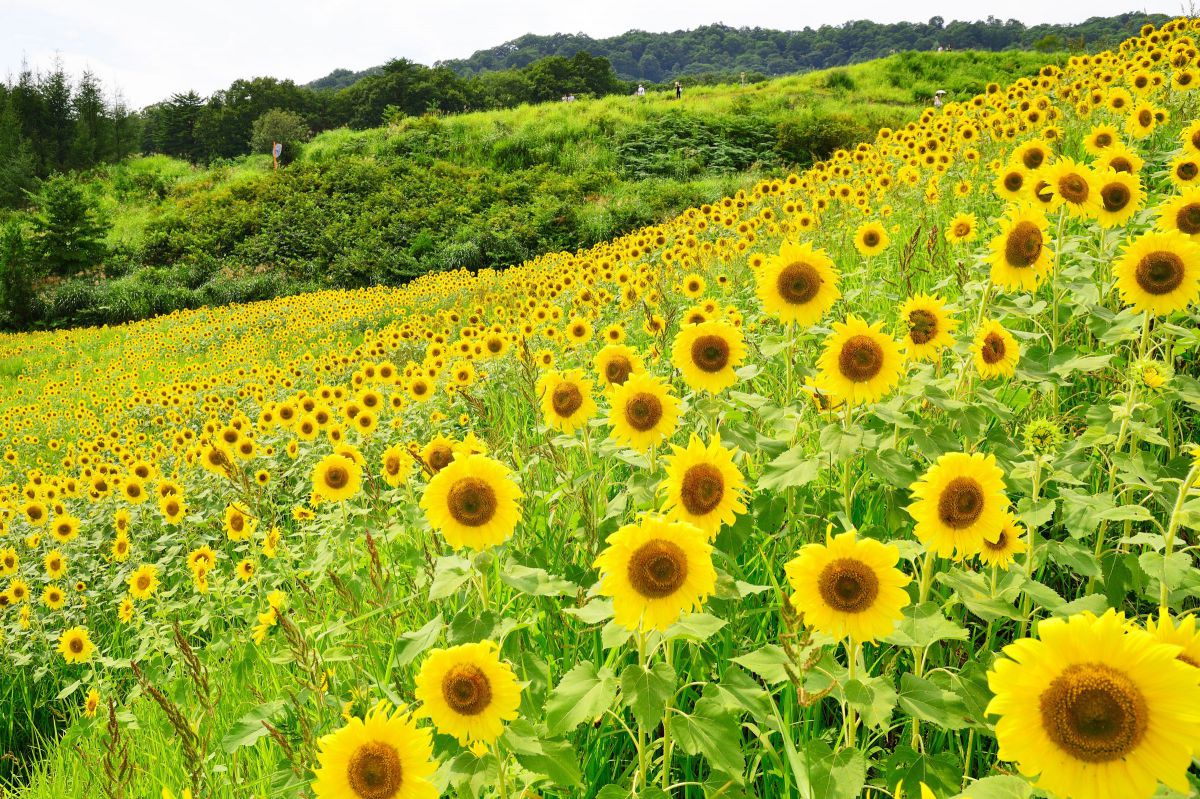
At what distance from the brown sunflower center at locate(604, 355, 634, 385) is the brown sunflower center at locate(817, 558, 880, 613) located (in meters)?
1.35

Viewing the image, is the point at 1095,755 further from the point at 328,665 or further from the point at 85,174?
the point at 85,174

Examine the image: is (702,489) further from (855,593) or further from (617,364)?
(617,364)

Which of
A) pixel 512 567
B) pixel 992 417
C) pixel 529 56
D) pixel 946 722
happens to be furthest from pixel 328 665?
pixel 529 56

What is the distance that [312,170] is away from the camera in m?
24.2

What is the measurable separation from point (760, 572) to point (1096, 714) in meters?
1.45

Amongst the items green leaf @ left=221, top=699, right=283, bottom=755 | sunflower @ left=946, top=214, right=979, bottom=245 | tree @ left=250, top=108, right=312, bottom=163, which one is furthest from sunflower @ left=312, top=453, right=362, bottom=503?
tree @ left=250, top=108, right=312, bottom=163

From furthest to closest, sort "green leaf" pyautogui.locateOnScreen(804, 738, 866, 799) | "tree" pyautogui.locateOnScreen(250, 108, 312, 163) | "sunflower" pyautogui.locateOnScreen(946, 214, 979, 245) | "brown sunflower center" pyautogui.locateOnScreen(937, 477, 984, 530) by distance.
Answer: "tree" pyautogui.locateOnScreen(250, 108, 312, 163), "sunflower" pyautogui.locateOnScreen(946, 214, 979, 245), "brown sunflower center" pyautogui.locateOnScreen(937, 477, 984, 530), "green leaf" pyautogui.locateOnScreen(804, 738, 866, 799)

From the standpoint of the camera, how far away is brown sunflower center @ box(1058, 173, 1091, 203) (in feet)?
8.21

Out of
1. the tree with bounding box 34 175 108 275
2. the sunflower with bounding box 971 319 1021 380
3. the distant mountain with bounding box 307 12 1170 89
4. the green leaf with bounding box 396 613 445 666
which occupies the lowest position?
the green leaf with bounding box 396 613 445 666

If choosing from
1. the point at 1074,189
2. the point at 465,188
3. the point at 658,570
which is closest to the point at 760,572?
the point at 658,570

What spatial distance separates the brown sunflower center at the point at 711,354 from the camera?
89.0 inches

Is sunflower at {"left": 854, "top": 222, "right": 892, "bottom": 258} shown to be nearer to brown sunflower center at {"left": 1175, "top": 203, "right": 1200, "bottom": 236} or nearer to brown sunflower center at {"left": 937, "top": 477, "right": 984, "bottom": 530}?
brown sunflower center at {"left": 1175, "top": 203, "right": 1200, "bottom": 236}

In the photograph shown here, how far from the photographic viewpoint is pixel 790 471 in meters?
1.73

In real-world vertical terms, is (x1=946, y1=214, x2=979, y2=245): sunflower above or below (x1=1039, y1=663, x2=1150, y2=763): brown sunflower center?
above
